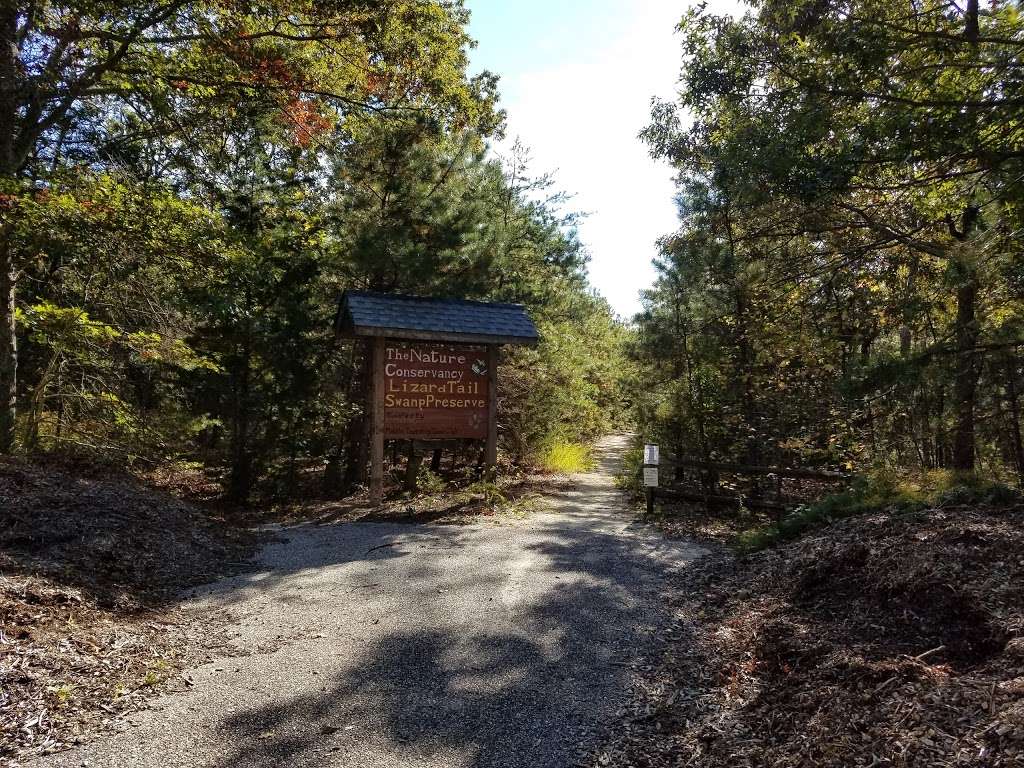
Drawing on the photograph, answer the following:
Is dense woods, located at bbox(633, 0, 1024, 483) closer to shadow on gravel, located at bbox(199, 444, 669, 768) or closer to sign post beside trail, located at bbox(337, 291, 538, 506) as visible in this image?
sign post beside trail, located at bbox(337, 291, 538, 506)

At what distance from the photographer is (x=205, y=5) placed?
8.62m

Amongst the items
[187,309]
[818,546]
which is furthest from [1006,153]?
[187,309]

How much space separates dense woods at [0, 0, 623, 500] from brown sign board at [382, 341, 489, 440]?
1715 millimetres

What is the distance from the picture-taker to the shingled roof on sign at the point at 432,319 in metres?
9.78

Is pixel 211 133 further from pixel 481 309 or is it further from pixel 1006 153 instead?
pixel 1006 153

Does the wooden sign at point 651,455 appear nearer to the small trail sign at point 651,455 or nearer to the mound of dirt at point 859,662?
the small trail sign at point 651,455

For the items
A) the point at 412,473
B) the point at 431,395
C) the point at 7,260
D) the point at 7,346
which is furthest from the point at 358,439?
the point at 7,260

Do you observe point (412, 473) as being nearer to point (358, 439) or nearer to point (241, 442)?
point (358, 439)

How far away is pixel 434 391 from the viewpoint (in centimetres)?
1047

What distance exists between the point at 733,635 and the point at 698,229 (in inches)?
348

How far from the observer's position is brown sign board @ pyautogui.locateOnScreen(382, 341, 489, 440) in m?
10.2

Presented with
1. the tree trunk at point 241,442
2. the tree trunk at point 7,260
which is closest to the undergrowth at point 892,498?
the tree trunk at point 241,442

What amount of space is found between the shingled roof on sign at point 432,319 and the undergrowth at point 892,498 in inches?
200

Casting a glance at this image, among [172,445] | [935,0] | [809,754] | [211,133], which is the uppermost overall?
[935,0]
